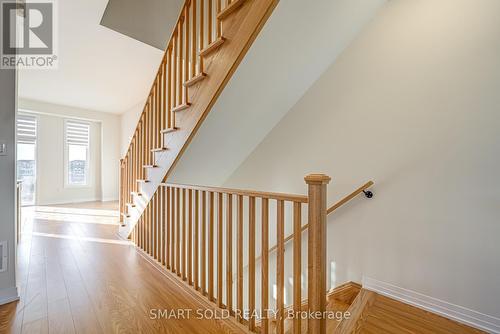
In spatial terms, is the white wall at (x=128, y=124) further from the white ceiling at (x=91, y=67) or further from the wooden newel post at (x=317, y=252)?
the wooden newel post at (x=317, y=252)

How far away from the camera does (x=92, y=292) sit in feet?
5.98

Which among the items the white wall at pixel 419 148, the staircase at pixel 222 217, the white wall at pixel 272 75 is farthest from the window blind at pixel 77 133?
the white wall at pixel 419 148

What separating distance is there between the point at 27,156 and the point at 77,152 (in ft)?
3.36

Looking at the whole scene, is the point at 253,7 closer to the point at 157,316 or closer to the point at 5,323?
the point at 157,316

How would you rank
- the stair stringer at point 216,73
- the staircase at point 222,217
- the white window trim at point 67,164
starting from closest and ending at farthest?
the staircase at point 222,217 → the stair stringer at point 216,73 → the white window trim at point 67,164

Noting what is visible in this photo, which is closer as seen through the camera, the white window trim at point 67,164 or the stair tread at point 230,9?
the stair tread at point 230,9

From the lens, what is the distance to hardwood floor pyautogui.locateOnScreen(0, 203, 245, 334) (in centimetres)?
147

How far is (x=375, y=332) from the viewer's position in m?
1.48

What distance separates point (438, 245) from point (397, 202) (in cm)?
37

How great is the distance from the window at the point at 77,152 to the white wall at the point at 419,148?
258 inches

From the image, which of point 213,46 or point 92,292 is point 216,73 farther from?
point 92,292

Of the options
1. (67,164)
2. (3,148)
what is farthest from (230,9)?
(67,164)

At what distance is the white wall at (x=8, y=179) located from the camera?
163cm

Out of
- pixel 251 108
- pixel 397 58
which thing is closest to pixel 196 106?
pixel 251 108
